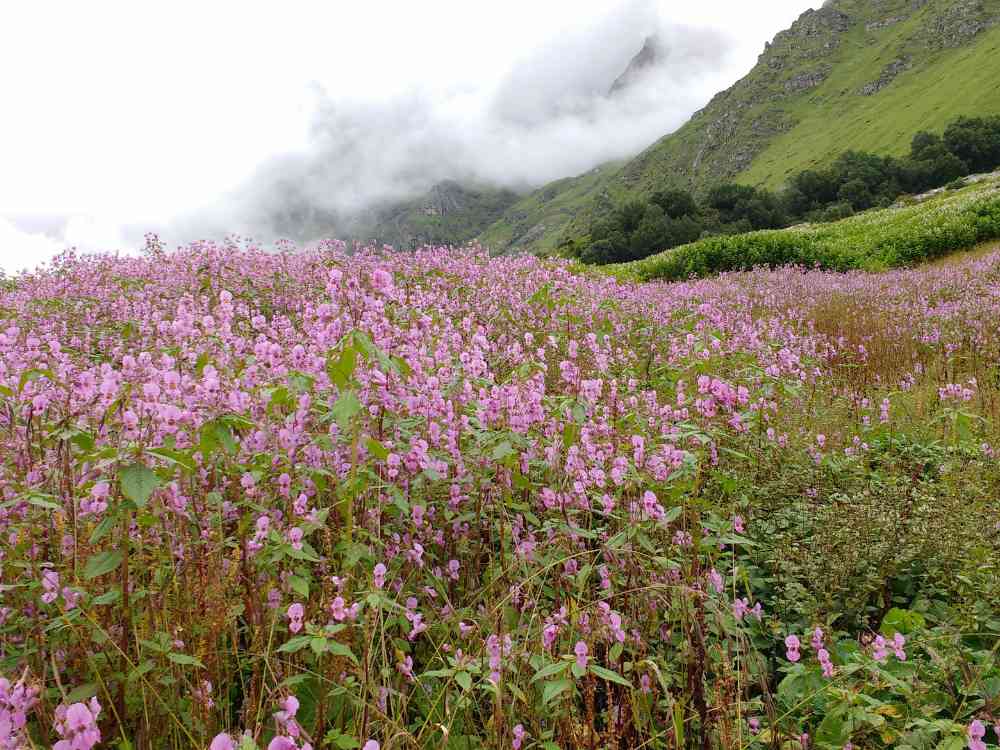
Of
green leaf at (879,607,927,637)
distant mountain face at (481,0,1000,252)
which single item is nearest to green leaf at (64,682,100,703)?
green leaf at (879,607,927,637)

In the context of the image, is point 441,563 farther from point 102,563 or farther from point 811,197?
point 811,197

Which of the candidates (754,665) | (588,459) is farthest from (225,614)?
(754,665)

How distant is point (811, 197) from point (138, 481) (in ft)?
243

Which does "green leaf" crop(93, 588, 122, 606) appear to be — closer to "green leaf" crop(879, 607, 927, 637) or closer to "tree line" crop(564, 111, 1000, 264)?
"green leaf" crop(879, 607, 927, 637)

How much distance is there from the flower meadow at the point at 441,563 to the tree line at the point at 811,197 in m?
40.9

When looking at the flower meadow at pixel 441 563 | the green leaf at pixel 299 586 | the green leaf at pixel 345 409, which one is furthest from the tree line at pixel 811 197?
the green leaf at pixel 299 586

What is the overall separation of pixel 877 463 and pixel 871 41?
20067 centimetres

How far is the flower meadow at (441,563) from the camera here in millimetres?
1908

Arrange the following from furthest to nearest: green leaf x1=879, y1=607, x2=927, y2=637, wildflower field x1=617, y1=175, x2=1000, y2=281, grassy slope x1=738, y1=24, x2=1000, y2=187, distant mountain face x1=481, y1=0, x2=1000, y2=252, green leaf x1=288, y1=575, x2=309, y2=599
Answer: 1. distant mountain face x1=481, y1=0, x2=1000, y2=252
2. grassy slope x1=738, y1=24, x2=1000, y2=187
3. wildflower field x1=617, y1=175, x2=1000, y2=281
4. green leaf x1=879, y1=607, x2=927, y2=637
5. green leaf x1=288, y1=575, x2=309, y2=599

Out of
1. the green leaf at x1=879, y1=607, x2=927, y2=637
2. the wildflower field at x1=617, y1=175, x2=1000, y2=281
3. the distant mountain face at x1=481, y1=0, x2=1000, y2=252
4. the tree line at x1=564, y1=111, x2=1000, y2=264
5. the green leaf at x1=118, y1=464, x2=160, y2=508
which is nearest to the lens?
the green leaf at x1=118, y1=464, x2=160, y2=508

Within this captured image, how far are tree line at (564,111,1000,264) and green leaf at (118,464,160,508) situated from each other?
42.7 meters

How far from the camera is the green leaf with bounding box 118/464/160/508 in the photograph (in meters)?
1.56

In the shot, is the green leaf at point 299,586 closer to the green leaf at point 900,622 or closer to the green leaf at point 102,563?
the green leaf at point 102,563

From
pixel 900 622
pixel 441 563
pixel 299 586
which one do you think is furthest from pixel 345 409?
pixel 900 622
